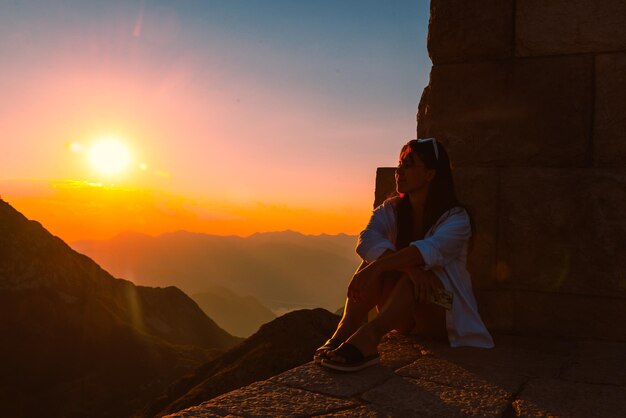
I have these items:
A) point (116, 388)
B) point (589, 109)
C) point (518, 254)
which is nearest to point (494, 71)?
point (589, 109)

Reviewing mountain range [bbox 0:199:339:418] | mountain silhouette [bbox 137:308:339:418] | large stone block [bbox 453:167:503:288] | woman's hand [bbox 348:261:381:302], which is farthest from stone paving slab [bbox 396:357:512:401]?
mountain range [bbox 0:199:339:418]

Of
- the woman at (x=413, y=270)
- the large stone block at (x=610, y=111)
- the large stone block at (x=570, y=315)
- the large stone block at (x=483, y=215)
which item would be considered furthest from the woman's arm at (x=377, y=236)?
the large stone block at (x=610, y=111)

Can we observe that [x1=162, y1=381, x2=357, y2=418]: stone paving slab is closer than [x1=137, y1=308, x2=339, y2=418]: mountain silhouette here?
Yes

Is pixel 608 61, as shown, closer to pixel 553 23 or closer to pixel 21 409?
pixel 553 23

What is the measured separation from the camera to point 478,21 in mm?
3949

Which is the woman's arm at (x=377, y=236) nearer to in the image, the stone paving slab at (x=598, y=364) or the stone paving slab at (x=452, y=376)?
the stone paving slab at (x=452, y=376)

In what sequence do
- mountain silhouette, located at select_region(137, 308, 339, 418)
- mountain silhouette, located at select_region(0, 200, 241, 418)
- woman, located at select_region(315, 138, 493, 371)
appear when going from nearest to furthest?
woman, located at select_region(315, 138, 493, 371), mountain silhouette, located at select_region(137, 308, 339, 418), mountain silhouette, located at select_region(0, 200, 241, 418)

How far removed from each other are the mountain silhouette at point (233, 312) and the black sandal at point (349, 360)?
148 meters

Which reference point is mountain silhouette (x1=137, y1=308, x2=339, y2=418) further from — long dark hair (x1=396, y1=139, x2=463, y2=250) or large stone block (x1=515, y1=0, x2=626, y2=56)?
large stone block (x1=515, y1=0, x2=626, y2=56)

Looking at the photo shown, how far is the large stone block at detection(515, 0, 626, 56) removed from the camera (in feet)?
12.0

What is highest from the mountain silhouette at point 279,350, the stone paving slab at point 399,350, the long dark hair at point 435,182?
the long dark hair at point 435,182

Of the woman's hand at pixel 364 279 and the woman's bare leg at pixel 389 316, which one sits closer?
the woman's bare leg at pixel 389 316

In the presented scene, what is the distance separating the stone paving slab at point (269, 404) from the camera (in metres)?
2.11

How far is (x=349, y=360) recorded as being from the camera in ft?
8.79
